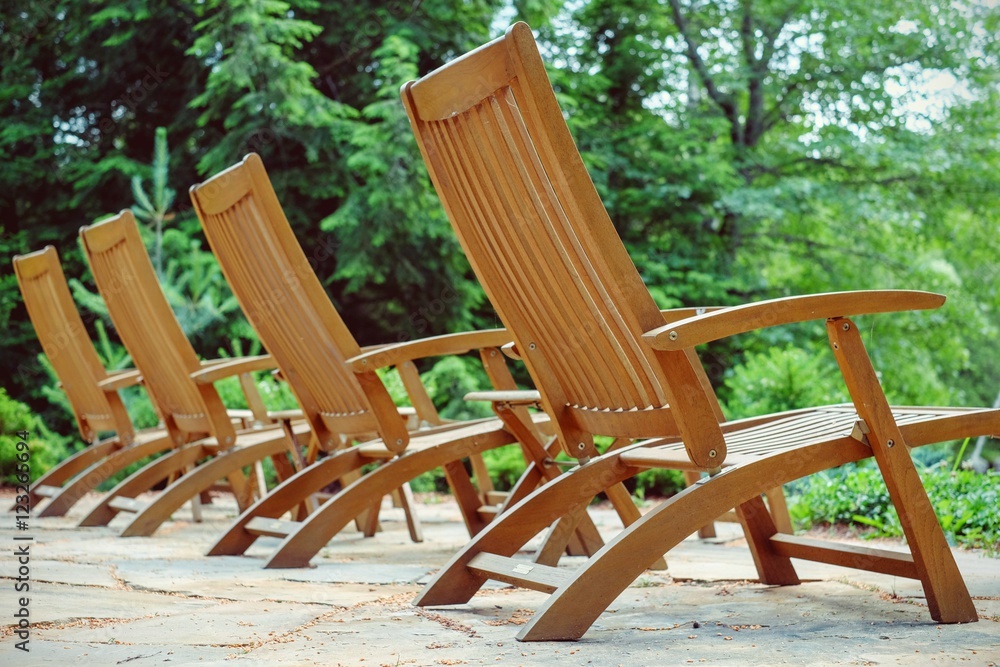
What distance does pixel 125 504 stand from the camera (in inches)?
168

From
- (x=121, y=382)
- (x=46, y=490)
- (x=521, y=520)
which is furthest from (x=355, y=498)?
(x=46, y=490)

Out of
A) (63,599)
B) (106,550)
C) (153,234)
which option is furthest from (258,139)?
(63,599)

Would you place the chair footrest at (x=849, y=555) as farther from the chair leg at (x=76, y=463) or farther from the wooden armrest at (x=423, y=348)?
the chair leg at (x=76, y=463)

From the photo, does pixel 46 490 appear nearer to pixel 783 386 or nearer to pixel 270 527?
pixel 270 527

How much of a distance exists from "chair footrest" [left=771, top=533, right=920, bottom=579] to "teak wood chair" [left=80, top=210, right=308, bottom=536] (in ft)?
6.37

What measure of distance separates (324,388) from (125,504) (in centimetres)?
144

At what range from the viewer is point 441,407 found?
928 cm

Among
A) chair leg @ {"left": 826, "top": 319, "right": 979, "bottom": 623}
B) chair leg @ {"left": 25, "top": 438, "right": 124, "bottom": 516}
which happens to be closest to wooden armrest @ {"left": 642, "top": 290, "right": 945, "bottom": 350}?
chair leg @ {"left": 826, "top": 319, "right": 979, "bottom": 623}

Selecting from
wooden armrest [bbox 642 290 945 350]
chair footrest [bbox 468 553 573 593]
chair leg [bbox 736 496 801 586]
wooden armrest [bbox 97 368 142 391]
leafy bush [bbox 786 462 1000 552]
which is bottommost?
leafy bush [bbox 786 462 1000 552]

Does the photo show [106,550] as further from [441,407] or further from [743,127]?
[743,127]

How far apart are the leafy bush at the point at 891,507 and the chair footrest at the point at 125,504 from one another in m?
2.79

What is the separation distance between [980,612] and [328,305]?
76.1 inches

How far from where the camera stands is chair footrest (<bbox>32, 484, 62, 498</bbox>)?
5035 millimetres

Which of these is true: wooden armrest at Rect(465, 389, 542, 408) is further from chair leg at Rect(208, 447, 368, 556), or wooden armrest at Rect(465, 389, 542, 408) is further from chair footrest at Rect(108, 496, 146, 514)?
chair footrest at Rect(108, 496, 146, 514)
